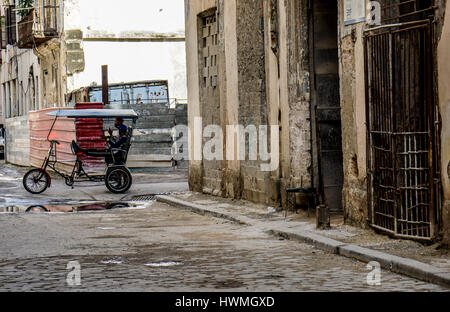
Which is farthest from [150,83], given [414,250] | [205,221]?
[414,250]

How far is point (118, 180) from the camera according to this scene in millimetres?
19625

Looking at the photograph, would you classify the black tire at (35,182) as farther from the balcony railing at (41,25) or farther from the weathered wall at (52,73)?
the balcony railing at (41,25)

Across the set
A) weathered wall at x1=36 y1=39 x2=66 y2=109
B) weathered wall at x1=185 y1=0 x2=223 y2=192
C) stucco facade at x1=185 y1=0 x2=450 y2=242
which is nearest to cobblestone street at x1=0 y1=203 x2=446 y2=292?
stucco facade at x1=185 y1=0 x2=450 y2=242

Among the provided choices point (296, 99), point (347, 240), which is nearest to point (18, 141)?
point (296, 99)

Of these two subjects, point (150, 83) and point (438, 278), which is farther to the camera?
point (150, 83)

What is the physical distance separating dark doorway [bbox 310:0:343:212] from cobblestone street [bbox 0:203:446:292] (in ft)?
4.91

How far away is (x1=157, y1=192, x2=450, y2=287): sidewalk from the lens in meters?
8.35

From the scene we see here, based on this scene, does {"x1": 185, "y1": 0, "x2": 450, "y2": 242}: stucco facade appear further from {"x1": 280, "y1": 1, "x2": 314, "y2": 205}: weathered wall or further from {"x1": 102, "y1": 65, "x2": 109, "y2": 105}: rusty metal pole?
{"x1": 102, "y1": 65, "x2": 109, "y2": 105}: rusty metal pole

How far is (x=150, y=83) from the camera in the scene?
97.5 ft

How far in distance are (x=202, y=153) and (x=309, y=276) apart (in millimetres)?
9960

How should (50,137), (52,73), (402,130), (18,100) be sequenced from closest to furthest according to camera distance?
(402,130), (50,137), (52,73), (18,100)

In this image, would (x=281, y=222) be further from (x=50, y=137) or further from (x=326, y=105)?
(x=50, y=137)

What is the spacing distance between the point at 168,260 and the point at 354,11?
12.8 ft
